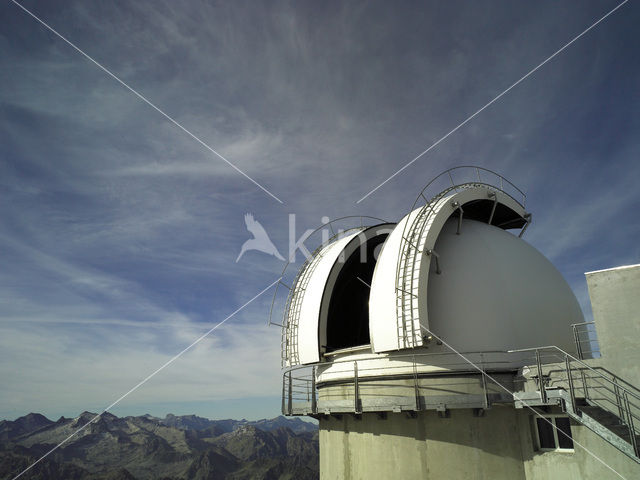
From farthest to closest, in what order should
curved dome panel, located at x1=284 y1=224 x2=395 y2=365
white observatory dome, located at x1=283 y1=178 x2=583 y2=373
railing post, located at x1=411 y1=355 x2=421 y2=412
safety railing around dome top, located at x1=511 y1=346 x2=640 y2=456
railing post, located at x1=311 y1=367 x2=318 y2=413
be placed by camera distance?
1. curved dome panel, located at x1=284 y1=224 x2=395 y2=365
2. railing post, located at x1=311 y1=367 x2=318 y2=413
3. white observatory dome, located at x1=283 y1=178 x2=583 y2=373
4. railing post, located at x1=411 y1=355 x2=421 y2=412
5. safety railing around dome top, located at x1=511 y1=346 x2=640 y2=456

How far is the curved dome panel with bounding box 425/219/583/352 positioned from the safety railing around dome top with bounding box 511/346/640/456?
4.18 feet

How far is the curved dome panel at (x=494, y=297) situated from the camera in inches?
415

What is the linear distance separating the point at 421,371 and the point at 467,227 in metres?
5.20

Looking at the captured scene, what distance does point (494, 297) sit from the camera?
11.0m

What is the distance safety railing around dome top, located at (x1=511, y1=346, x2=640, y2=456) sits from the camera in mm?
8016

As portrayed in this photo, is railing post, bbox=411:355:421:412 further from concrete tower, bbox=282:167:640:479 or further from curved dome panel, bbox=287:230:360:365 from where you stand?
curved dome panel, bbox=287:230:360:365

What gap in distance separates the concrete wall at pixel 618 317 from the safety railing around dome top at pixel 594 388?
0.31 m

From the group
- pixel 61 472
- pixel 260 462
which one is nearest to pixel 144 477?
pixel 61 472

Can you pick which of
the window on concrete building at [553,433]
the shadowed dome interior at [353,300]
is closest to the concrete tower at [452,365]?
the window on concrete building at [553,433]

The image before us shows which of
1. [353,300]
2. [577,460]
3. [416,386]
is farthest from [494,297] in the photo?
[353,300]

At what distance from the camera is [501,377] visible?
10.0 meters

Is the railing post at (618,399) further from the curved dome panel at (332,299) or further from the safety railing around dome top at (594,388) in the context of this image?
the curved dome panel at (332,299)

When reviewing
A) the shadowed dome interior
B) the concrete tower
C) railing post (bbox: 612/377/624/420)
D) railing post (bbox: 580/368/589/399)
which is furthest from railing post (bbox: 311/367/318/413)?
railing post (bbox: 612/377/624/420)

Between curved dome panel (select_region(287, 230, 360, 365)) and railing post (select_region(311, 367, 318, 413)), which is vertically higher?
curved dome panel (select_region(287, 230, 360, 365))
